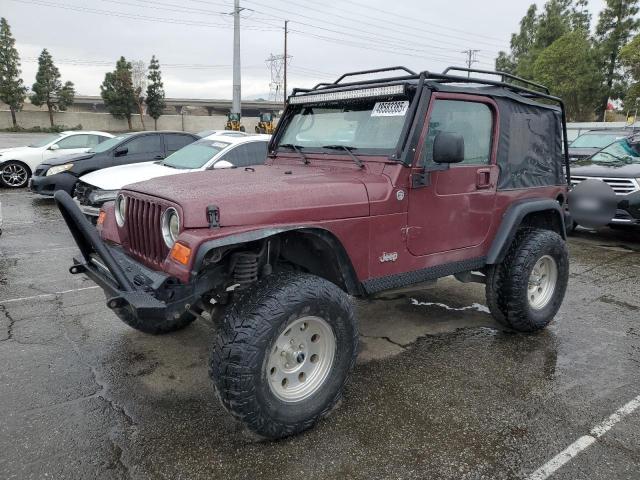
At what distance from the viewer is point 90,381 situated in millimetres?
3480

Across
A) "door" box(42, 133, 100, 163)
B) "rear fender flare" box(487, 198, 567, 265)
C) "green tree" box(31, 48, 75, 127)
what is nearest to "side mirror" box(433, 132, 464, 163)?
"rear fender flare" box(487, 198, 567, 265)

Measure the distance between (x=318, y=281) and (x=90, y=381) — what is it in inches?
75.1

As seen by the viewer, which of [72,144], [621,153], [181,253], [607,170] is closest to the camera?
[181,253]

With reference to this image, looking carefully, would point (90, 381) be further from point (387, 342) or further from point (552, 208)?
point (552, 208)

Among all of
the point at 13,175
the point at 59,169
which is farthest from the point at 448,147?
the point at 13,175

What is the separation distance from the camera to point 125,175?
25.5ft

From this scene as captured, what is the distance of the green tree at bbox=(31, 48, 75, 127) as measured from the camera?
5141cm

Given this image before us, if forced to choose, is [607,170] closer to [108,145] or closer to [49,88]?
[108,145]

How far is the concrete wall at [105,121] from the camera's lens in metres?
48.8

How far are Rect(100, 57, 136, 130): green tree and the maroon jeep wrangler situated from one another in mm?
57120

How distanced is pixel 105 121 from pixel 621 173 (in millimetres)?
56098

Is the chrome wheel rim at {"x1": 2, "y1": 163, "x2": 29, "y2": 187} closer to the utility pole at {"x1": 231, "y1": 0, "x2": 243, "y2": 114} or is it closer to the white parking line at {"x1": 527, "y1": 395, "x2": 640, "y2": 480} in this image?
the utility pole at {"x1": 231, "y1": 0, "x2": 243, "y2": 114}

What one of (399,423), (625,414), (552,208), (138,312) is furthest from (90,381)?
(552,208)

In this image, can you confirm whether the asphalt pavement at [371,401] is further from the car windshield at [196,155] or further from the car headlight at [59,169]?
the car headlight at [59,169]
